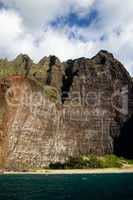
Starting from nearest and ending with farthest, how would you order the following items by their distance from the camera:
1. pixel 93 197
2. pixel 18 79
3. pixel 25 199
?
pixel 25 199 < pixel 93 197 < pixel 18 79

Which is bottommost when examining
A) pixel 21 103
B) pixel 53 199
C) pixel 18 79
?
pixel 53 199

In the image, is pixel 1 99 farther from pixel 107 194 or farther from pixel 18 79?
pixel 107 194

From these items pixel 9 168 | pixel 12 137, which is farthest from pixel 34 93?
pixel 9 168

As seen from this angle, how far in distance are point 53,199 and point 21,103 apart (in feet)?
403

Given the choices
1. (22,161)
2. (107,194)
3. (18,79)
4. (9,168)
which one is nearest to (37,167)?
(22,161)

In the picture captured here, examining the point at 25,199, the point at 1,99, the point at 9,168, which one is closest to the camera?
the point at 25,199

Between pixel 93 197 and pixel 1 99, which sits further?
pixel 1 99

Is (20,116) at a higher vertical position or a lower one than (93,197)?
higher

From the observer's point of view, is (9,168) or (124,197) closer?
(124,197)

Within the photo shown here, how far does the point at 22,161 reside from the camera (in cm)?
18212

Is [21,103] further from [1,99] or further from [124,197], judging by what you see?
[124,197]

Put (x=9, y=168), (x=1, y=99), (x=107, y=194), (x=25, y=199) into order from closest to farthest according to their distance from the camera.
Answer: (x=25, y=199), (x=107, y=194), (x=9, y=168), (x=1, y=99)

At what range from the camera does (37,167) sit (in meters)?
192

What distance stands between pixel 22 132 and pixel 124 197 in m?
120
